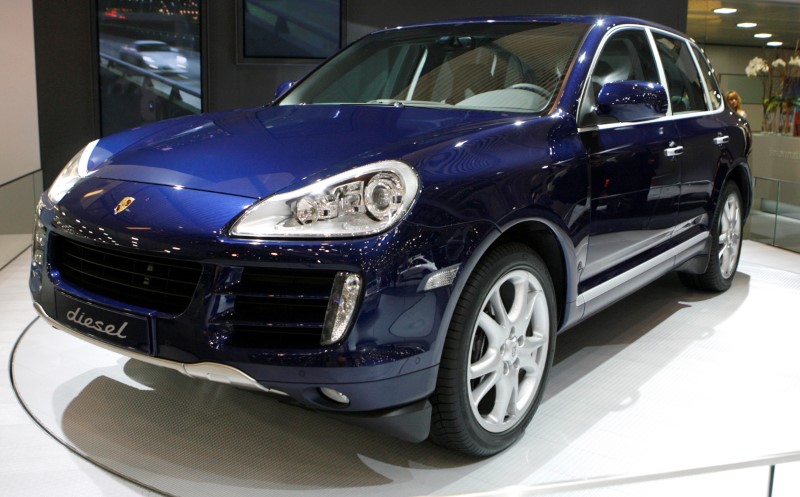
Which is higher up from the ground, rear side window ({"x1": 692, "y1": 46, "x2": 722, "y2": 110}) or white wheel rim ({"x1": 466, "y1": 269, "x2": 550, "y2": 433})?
rear side window ({"x1": 692, "y1": 46, "x2": 722, "y2": 110})

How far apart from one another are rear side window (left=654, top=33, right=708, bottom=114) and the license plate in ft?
7.40

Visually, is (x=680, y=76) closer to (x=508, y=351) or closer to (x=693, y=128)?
(x=693, y=128)

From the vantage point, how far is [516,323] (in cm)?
214

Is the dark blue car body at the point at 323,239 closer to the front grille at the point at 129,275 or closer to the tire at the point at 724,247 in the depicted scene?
the front grille at the point at 129,275

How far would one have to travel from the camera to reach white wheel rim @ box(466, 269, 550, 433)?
2045 millimetres

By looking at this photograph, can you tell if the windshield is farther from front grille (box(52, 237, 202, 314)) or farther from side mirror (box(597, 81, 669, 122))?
front grille (box(52, 237, 202, 314))

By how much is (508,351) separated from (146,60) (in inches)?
180

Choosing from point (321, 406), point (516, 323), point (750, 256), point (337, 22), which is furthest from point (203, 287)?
point (337, 22)

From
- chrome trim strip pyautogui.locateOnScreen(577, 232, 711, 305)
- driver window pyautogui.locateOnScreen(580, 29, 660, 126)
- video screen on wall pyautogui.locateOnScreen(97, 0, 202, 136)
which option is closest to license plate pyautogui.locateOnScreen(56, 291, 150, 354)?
chrome trim strip pyautogui.locateOnScreen(577, 232, 711, 305)

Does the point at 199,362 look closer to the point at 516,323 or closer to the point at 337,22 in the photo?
the point at 516,323

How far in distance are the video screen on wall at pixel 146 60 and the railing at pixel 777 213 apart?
4.14 metres

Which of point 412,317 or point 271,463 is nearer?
point 412,317

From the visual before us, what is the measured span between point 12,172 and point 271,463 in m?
4.39

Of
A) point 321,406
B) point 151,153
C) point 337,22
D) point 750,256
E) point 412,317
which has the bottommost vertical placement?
point 750,256
